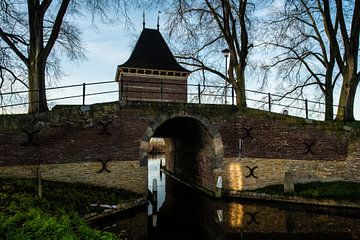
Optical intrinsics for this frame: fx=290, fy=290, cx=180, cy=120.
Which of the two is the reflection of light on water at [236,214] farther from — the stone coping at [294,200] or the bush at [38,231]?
the bush at [38,231]

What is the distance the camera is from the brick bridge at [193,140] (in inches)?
433

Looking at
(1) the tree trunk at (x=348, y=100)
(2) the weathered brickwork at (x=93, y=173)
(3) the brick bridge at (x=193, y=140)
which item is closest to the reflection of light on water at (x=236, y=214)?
(3) the brick bridge at (x=193, y=140)

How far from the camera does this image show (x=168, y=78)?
21.2m

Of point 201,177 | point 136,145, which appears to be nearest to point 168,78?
point 201,177

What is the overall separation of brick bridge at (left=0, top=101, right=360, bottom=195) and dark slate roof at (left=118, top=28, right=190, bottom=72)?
260 inches

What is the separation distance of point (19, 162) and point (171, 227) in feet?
20.0

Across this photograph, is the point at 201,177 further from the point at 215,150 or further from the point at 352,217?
the point at 352,217

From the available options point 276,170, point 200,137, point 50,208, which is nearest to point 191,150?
point 200,137

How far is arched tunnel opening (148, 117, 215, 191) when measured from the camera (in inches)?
566

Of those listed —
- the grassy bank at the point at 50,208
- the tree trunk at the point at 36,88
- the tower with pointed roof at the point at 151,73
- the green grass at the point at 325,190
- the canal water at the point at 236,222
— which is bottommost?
the canal water at the point at 236,222

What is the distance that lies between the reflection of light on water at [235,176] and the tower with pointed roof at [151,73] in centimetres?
724

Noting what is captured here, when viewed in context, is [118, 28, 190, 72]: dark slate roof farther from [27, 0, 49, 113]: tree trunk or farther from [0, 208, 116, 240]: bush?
[0, 208, 116, 240]: bush

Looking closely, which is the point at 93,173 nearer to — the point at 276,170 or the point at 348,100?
the point at 276,170

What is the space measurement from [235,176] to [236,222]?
12.3ft
